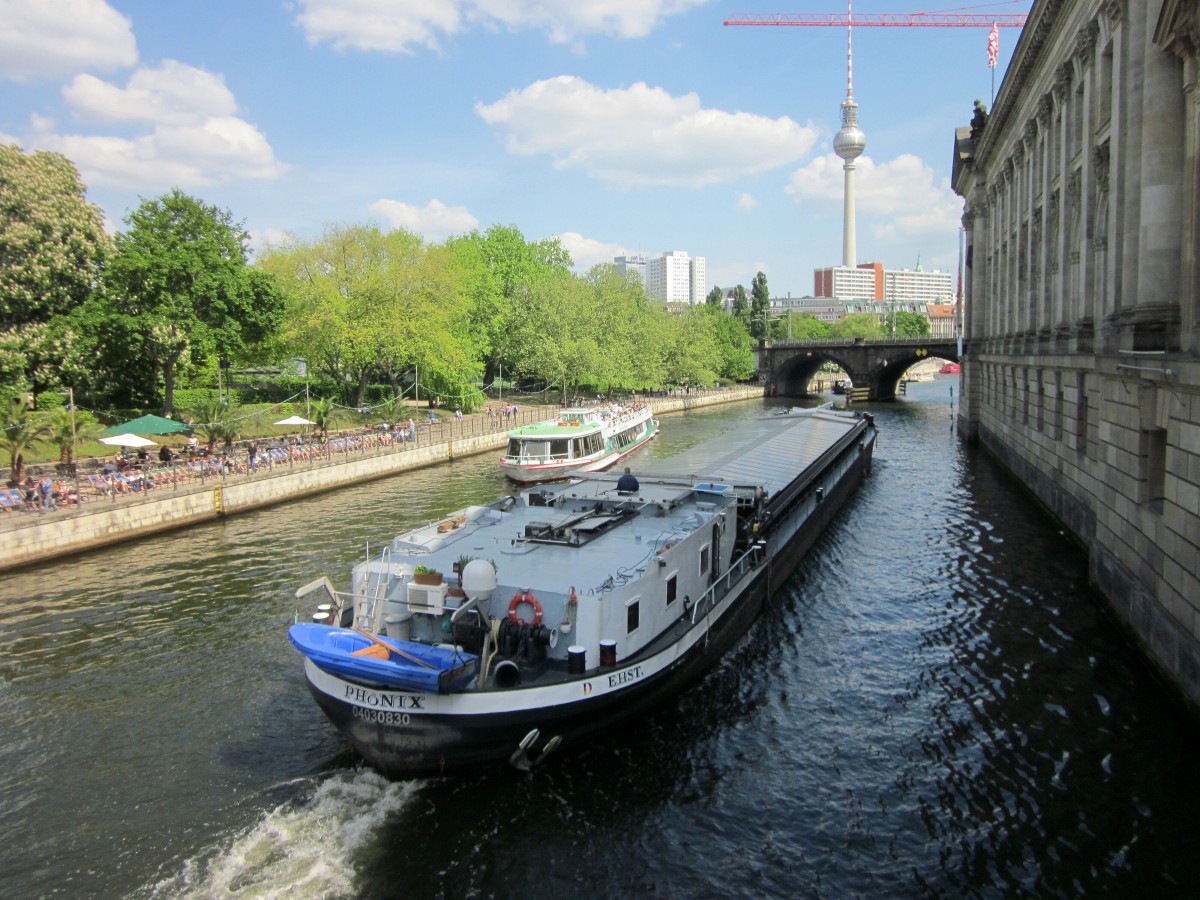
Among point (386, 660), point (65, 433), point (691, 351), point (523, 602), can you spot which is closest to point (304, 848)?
point (386, 660)

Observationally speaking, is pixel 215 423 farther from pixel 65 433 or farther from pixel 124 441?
pixel 65 433

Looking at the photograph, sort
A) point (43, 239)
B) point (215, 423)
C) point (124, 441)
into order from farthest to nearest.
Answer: point (43, 239)
point (215, 423)
point (124, 441)

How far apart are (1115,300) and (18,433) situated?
44.3 meters

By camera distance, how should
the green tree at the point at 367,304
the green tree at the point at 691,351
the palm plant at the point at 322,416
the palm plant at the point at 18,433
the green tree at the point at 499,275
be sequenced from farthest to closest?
the green tree at the point at 691,351
the green tree at the point at 499,275
the green tree at the point at 367,304
the palm plant at the point at 322,416
the palm plant at the point at 18,433

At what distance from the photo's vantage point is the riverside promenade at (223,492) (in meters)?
31.7

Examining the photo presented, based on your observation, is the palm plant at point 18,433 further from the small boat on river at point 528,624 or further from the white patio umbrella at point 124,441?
the small boat on river at point 528,624

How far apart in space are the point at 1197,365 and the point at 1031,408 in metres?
29.7

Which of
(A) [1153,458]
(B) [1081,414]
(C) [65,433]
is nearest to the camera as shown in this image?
(A) [1153,458]

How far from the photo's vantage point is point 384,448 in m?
55.4

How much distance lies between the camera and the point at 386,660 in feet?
47.2

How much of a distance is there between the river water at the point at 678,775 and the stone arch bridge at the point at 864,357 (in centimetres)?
10050

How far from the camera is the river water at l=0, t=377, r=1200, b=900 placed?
1303 cm

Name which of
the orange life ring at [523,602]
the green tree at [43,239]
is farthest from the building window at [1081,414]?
the green tree at [43,239]

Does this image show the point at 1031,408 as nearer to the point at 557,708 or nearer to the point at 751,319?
the point at 557,708
